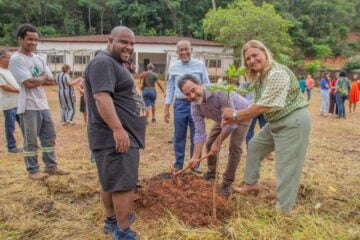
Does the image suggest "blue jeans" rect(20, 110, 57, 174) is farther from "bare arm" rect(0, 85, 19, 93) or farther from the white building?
the white building

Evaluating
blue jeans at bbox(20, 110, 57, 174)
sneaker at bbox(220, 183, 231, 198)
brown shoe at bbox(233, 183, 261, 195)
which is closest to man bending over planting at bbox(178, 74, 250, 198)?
sneaker at bbox(220, 183, 231, 198)

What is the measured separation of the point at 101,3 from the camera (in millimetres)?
42781

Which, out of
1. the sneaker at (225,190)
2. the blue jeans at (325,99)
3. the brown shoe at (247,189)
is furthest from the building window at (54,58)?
the brown shoe at (247,189)

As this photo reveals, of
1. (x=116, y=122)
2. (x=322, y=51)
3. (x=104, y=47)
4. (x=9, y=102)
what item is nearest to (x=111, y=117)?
(x=116, y=122)

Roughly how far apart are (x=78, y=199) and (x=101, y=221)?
0.68m

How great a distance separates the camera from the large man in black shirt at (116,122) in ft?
8.94

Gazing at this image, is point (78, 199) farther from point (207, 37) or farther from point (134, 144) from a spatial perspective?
point (207, 37)

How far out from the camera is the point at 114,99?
2.87 m

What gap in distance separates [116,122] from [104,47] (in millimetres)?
31799

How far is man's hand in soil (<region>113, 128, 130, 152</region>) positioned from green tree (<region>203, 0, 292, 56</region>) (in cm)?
2828

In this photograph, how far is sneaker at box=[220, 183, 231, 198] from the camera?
13.4 ft

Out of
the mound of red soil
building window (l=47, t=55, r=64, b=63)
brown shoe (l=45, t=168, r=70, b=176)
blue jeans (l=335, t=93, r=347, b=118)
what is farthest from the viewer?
building window (l=47, t=55, r=64, b=63)

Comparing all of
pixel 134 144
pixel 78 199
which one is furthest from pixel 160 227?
pixel 78 199

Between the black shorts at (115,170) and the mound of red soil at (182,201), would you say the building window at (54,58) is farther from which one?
the black shorts at (115,170)
